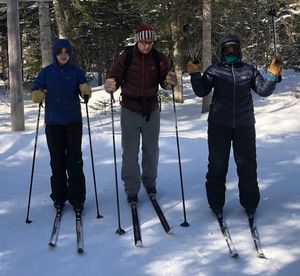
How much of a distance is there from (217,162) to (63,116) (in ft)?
6.00

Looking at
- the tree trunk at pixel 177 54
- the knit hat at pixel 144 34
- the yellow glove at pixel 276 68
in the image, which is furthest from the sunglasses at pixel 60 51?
the tree trunk at pixel 177 54

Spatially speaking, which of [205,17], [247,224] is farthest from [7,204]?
[205,17]

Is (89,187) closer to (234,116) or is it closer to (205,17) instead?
(234,116)

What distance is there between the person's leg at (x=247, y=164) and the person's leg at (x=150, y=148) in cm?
101

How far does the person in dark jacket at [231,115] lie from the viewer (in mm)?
4488

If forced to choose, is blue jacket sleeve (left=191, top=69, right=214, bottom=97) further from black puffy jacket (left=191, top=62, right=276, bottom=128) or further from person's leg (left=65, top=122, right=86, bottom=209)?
person's leg (left=65, top=122, right=86, bottom=209)

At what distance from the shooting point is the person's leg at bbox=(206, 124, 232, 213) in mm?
4625

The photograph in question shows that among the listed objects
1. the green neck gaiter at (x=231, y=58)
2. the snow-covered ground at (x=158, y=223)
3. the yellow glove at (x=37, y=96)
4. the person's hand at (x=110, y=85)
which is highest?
the green neck gaiter at (x=231, y=58)

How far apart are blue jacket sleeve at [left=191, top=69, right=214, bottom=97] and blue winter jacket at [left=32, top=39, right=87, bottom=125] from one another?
1335 mm

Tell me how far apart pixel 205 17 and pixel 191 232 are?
11.6m

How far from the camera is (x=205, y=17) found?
14.8 meters

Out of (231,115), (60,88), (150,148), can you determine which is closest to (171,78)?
(231,115)

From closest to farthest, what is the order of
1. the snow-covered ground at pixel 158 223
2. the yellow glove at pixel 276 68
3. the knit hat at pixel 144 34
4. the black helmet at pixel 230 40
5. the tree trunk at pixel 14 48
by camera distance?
A: 1. the snow-covered ground at pixel 158 223
2. the yellow glove at pixel 276 68
3. the black helmet at pixel 230 40
4. the knit hat at pixel 144 34
5. the tree trunk at pixel 14 48

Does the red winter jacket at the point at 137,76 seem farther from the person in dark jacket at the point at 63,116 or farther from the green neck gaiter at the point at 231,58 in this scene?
the green neck gaiter at the point at 231,58
